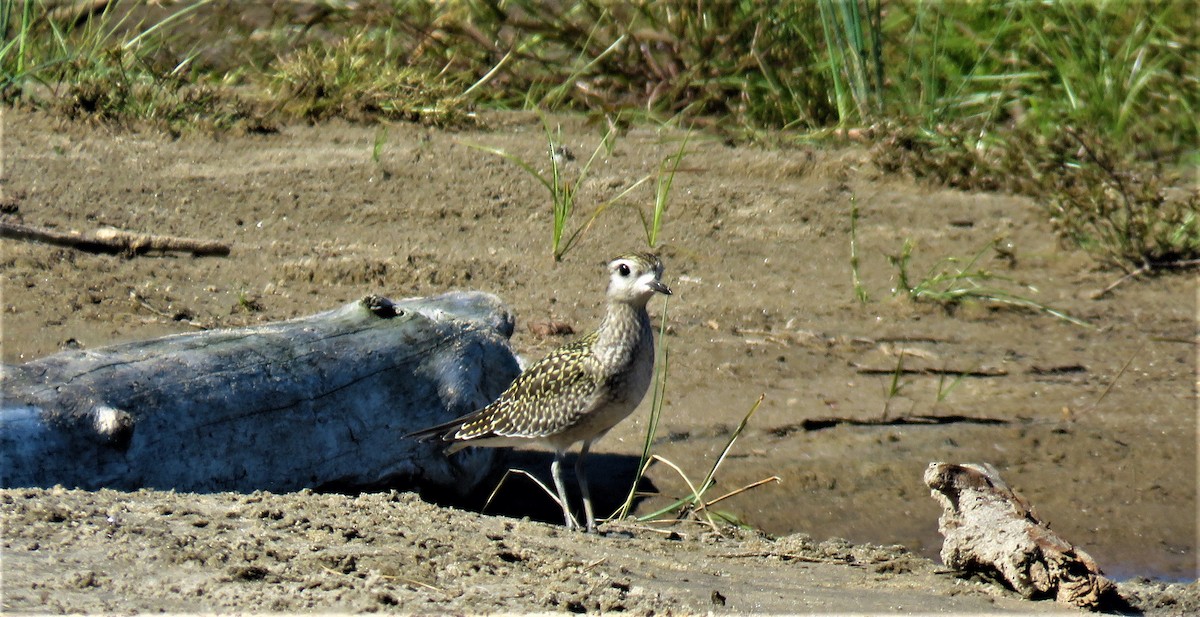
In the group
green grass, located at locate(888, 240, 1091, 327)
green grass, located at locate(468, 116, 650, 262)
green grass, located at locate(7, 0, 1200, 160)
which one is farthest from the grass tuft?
green grass, located at locate(888, 240, 1091, 327)

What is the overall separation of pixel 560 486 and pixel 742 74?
440 centimetres

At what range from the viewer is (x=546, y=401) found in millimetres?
5266

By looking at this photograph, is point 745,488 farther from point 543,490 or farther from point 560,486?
point 543,490

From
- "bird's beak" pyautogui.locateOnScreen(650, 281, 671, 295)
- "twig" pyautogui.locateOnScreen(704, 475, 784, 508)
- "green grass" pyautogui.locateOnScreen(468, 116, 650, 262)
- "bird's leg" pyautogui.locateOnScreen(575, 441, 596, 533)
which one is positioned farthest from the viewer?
"green grass" pyautogui.locateOnScreen(468, 116, 650, 262)

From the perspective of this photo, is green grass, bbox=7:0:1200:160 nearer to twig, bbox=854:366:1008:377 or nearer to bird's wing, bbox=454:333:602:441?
twig, bbox=854:366:1008:377

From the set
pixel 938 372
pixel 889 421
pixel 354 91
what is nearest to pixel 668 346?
pixel 889 421

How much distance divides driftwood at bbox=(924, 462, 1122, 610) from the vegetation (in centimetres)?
384

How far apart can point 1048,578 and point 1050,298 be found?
12.1ft

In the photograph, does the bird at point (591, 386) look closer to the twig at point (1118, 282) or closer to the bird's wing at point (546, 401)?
the bird's wing at point (546, 401)

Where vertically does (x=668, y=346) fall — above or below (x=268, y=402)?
below

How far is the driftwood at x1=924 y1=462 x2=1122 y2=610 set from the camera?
4133mm

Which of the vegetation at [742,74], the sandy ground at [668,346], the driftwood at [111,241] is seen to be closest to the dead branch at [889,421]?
the sandy ground at [668,346]

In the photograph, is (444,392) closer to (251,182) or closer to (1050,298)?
(251,182)

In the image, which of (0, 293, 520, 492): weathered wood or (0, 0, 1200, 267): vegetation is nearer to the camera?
(0, 293, 520, 492): weathered wood
